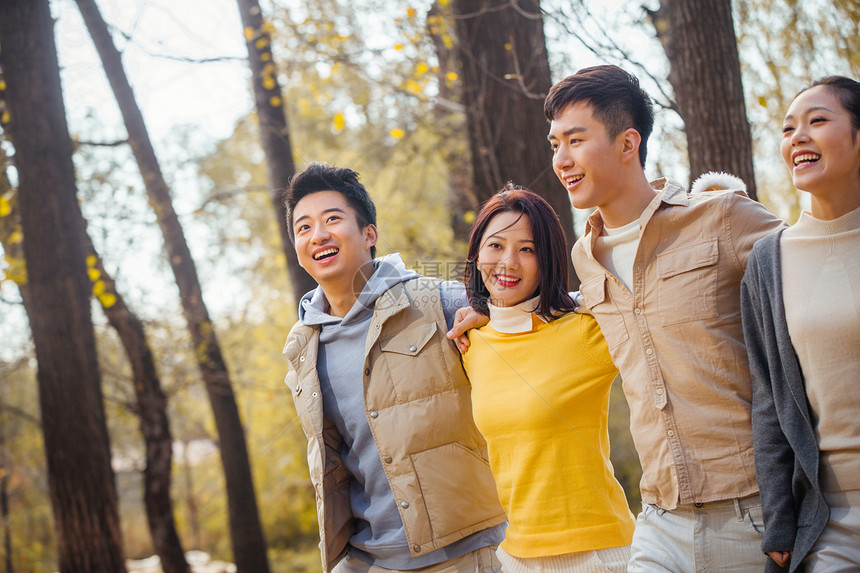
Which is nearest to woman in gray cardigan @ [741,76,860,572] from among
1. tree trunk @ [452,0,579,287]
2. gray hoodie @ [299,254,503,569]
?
gray hoodie @ [299,254,503,569]

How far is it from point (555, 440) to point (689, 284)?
67 cm

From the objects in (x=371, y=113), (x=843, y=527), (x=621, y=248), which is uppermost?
(x=371, y=113)

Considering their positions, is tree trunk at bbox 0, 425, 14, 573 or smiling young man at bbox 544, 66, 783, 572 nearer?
smiling young man at bbox 544, 66, 783, 572

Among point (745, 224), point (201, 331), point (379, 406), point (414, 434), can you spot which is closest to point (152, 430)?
point (201, 331)

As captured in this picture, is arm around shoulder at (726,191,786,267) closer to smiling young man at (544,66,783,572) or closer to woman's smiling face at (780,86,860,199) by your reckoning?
smiling young man at (544,66,783,572)

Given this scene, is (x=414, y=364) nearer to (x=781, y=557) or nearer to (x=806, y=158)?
(x=781, y=557)

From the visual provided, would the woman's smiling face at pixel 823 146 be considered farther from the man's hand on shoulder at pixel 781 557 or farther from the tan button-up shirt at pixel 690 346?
the man's hand on shoulder at pixel 781 557

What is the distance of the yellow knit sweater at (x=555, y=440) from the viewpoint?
2363 mm

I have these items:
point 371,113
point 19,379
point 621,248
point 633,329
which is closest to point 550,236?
point 621,248

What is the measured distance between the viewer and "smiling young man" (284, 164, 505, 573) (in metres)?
2.81

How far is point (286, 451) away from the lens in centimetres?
1455

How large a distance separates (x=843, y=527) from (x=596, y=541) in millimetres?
729

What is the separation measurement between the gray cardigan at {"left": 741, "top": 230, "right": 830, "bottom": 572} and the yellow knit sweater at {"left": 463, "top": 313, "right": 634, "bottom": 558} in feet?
1.72

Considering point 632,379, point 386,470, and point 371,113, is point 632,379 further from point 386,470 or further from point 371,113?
point 371,113
